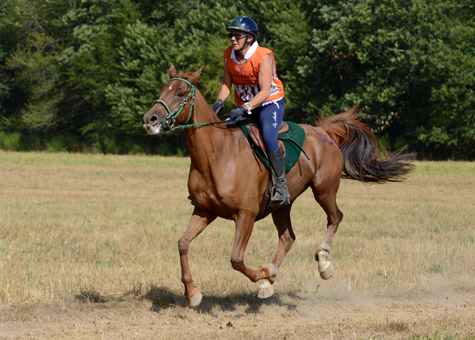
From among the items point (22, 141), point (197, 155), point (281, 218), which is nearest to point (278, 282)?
point (281, 218)

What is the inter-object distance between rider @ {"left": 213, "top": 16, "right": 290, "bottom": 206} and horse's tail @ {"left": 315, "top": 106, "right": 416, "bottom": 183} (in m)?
2.08

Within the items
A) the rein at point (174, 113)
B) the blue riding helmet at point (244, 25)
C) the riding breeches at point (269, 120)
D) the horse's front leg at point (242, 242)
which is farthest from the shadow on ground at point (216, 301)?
the blue riding helmet at point (244, 25)

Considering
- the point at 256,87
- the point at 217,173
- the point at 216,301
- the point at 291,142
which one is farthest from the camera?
the point at 291,142

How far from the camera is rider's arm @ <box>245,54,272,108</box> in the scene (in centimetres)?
673

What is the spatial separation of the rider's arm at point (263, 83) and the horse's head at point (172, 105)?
0.74 metres

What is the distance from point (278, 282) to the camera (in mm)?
8258

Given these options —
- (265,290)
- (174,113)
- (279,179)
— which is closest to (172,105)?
(174,113)

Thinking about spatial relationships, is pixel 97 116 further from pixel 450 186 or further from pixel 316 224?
pixel 316 224

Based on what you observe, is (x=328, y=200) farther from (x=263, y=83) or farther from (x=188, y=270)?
(x=188, y=270)

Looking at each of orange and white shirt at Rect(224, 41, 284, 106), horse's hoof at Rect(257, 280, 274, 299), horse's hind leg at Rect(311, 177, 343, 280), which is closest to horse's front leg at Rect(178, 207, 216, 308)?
horse's hoof at Rect(257, 280, 274, 299)

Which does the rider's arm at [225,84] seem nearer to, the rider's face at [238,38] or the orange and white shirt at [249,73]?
the orange and white shirt at [249,73]

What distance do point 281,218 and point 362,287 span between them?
4.58ft

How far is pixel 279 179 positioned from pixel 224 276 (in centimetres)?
195

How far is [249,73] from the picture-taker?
6875 millimetres
